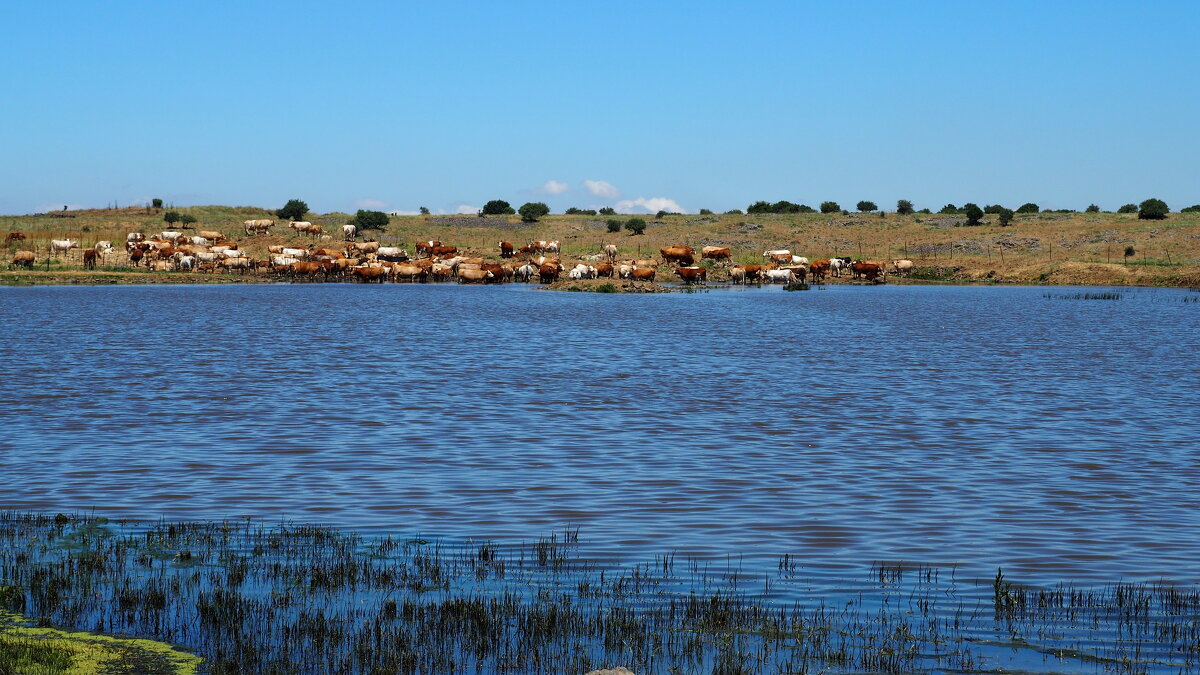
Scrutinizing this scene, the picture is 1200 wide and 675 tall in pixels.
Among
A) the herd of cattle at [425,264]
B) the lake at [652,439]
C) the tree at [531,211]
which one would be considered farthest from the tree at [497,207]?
the lake at [652,439]

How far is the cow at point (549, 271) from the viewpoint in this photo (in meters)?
76.2

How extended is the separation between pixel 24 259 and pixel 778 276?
152ft

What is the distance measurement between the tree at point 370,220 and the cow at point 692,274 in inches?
1490

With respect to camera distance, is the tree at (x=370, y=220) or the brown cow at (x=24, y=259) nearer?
the brown cow at (x=24, y=259)

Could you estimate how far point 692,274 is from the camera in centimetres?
7706

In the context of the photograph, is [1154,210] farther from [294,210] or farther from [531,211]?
[294,210]

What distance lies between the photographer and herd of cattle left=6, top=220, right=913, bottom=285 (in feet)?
255

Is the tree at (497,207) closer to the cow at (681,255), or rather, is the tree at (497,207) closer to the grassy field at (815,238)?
the grassy field at (815,238)

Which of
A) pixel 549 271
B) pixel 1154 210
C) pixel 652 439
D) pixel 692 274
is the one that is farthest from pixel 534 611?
pixel 1154 210

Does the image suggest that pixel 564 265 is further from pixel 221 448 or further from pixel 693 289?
pixel 221 448

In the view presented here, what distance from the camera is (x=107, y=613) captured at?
30.6 ft

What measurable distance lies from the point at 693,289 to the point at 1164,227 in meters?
50.0

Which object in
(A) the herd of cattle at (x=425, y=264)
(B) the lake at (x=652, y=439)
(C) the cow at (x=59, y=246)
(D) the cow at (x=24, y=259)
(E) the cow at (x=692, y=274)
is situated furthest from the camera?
(C) the cow at (x=59, y=246)

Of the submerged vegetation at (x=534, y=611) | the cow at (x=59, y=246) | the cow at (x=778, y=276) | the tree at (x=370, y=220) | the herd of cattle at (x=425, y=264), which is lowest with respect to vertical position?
the submerged vegetation at (x=534, y=611)
